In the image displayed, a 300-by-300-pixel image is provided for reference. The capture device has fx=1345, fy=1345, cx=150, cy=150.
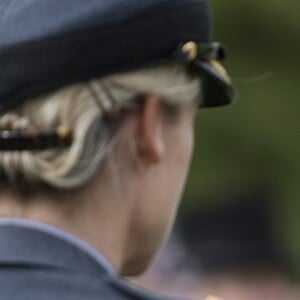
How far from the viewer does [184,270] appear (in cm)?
934

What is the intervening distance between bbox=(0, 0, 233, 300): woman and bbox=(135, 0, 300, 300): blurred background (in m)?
8.90

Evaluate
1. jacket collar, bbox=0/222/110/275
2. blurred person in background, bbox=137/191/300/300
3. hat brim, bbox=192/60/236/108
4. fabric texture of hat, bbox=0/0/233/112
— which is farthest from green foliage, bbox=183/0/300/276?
jacket collar, bbox=0/222/110/275

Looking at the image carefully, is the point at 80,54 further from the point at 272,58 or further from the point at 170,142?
the point at 272,58

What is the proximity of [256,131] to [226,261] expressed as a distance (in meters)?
3.84

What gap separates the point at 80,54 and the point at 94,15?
0.07 meters

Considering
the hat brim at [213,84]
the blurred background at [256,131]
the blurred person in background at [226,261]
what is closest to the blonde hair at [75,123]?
the hat brim at [213,84]

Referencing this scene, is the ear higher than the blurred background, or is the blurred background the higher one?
the ear

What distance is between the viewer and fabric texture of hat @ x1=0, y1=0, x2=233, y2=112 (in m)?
2.28

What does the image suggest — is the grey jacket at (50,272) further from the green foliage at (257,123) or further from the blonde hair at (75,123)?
the green foliage at (257,123)

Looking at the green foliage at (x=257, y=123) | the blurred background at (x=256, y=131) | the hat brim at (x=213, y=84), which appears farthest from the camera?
the green foliage at (x=257, y=123)

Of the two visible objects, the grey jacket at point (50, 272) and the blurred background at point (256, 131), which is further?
the blurred background at point (256, 131)

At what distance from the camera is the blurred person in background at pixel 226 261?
8.26 m

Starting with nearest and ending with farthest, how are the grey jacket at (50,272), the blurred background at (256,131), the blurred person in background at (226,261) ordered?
the grey jacket at (50,272)
the blurred person in background at (226,261)
the blurred background at (256,131)

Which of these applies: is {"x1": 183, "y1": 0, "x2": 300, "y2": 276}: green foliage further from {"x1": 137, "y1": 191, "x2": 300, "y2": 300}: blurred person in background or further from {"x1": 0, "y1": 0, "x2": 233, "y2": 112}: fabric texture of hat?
{"x1": 0, "y1": 0, "x2": 233, "y2": 112}: fabric texture of hat
